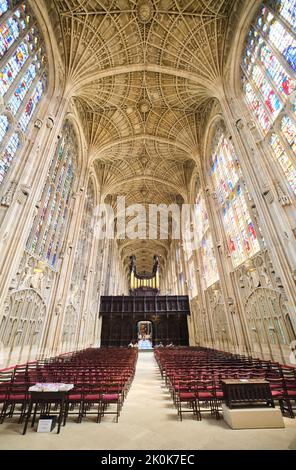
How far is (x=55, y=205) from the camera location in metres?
14.2

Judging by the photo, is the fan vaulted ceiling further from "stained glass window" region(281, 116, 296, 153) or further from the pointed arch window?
"stained glass window" region(281, 116, 296, 153)

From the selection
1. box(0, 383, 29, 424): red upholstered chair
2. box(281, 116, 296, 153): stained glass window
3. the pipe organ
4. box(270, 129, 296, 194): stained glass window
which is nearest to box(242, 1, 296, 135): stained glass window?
box(281, 116, 296, 153): stained glass window

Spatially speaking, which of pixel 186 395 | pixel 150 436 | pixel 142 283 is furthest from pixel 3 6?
pixel 142 283

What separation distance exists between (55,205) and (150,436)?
538 inches

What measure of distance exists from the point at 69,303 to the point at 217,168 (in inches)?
631

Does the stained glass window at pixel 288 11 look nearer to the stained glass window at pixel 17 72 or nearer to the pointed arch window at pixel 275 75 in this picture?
the pointed arch window at pixel 275 75

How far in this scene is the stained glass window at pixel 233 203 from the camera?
12.1 m

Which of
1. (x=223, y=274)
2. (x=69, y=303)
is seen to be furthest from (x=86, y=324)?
(x=223, y=274)

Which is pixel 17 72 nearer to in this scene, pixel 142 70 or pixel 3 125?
pixel 3 125

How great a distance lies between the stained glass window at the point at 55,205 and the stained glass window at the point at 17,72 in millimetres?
3376

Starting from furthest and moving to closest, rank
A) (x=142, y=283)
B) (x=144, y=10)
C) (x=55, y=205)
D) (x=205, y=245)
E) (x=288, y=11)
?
(x=142, y=283), (x=205, y=245), (x=55, y=205), (x=144, y=10), (x=288, y=11)

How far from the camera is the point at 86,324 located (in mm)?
18844

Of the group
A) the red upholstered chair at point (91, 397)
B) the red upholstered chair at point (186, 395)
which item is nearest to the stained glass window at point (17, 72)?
the red upholstered chair at point (91, 397)

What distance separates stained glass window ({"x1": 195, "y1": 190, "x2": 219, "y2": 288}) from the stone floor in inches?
509
